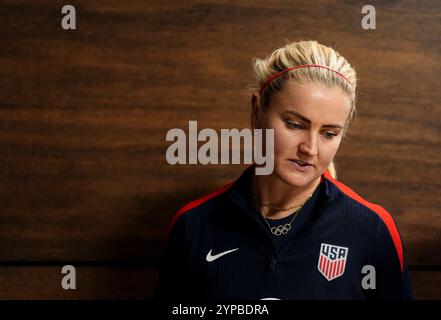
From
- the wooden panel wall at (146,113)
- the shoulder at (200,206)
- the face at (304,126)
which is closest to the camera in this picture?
the face at (304,126)

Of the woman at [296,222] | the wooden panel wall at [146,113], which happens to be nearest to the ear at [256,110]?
the woman at [296,222]

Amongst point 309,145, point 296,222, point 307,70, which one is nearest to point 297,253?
point 296,222

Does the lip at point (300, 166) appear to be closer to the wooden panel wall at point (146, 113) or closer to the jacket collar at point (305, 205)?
the jacket collar at point (305, 205)

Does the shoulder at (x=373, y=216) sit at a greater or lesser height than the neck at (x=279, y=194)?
lesser

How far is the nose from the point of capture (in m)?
0.68

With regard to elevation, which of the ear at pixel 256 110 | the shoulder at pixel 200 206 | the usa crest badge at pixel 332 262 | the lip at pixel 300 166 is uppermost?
the ear at pixel 256 110

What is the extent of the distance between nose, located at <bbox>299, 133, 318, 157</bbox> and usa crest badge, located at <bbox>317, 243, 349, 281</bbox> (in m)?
0.17

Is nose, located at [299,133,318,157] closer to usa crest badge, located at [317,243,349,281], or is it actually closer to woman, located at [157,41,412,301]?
woman, located at [157,41,412,301]

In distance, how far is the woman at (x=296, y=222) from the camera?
68 cm

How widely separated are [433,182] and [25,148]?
894 millimetres

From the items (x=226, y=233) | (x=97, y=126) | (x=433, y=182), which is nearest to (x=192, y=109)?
(x=97, y=126)

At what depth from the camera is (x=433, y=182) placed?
0.97 m

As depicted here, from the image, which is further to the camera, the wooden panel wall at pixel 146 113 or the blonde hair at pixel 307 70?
the wooden panel wall at pixel 146 113

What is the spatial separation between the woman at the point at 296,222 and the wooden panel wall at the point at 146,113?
21cm
